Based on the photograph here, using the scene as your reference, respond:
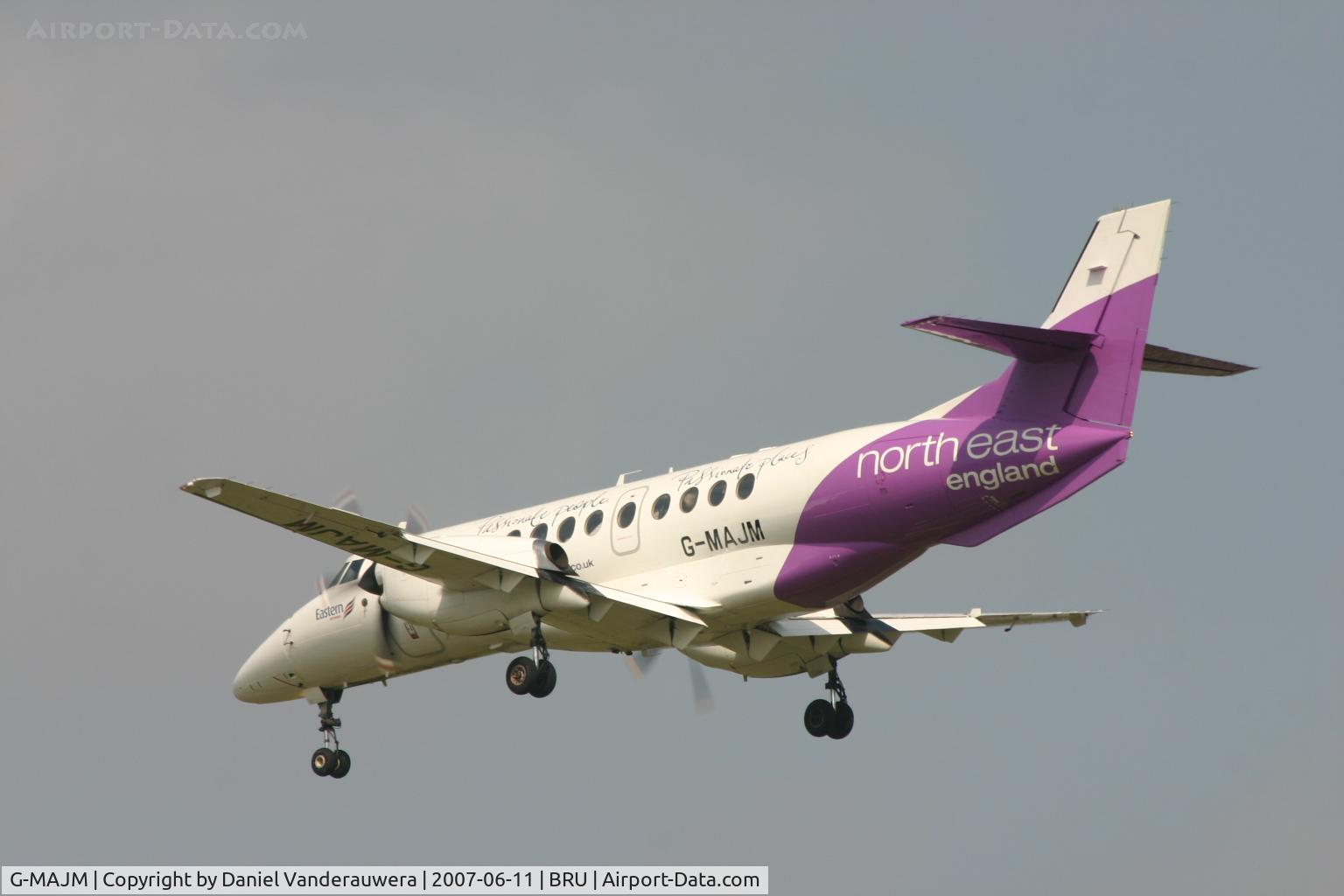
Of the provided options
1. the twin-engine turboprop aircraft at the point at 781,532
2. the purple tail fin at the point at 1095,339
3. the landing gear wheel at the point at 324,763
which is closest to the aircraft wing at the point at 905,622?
the twin-engine turboprop aircraft at the point at 781,532

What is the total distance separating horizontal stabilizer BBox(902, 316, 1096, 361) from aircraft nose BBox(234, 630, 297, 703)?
1592cm

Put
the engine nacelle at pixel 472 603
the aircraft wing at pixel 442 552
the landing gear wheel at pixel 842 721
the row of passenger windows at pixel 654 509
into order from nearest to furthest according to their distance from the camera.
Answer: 1. the aircraft wing at pixel 442 552
2. the engine nacelle at pixel 472 603
3. the row of passenger windows at pixel 654 509
4. the landing gear wheel at pixel 842 721

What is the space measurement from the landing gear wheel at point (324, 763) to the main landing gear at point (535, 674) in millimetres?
7528

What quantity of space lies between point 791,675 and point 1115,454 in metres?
8.75

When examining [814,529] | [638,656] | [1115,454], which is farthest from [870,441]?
[638,656]

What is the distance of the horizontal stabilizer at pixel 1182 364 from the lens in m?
28.0

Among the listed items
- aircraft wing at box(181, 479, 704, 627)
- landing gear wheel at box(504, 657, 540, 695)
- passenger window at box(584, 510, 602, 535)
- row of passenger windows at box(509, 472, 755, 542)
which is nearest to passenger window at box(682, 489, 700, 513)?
row of passenger windows at box(509, 472, 755, 542)

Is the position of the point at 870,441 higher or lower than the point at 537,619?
higher

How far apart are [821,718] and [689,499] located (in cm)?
516

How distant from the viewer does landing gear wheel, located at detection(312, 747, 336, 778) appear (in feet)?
121

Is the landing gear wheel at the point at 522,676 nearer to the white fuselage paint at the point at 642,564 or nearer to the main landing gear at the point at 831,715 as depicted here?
the white fuselage paint at the point at 642,564

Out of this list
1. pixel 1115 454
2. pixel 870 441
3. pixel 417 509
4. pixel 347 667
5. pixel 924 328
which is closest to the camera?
pixel 924 328

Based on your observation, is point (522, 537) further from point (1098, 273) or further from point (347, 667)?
point (1098, 273)

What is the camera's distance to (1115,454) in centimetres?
2719
